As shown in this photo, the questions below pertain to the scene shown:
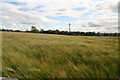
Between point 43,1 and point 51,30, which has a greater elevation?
point 43,1

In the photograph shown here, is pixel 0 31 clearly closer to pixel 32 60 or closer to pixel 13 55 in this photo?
pixel 13 55

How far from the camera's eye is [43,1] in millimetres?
1994

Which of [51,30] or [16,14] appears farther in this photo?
[16,14]

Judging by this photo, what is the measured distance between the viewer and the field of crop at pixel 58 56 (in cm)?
167

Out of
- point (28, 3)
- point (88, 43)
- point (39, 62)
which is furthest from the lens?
point (28, 3)

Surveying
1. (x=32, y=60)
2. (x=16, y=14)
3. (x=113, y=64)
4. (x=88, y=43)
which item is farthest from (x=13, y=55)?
(x=113, y=64)

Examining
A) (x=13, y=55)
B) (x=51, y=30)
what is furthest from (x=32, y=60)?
(x=51, y=30)

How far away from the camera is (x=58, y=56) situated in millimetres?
1839

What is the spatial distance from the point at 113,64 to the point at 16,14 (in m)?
1.48

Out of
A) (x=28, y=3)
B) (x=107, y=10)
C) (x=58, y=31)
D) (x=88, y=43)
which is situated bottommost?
(x=88, y=43)

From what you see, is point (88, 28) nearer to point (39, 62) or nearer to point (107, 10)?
point (107, 10)

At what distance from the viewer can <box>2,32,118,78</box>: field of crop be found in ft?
5.48

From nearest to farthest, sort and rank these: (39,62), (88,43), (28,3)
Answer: (88,43) < (39,62) < (28,3)

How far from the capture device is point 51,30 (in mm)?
1989
